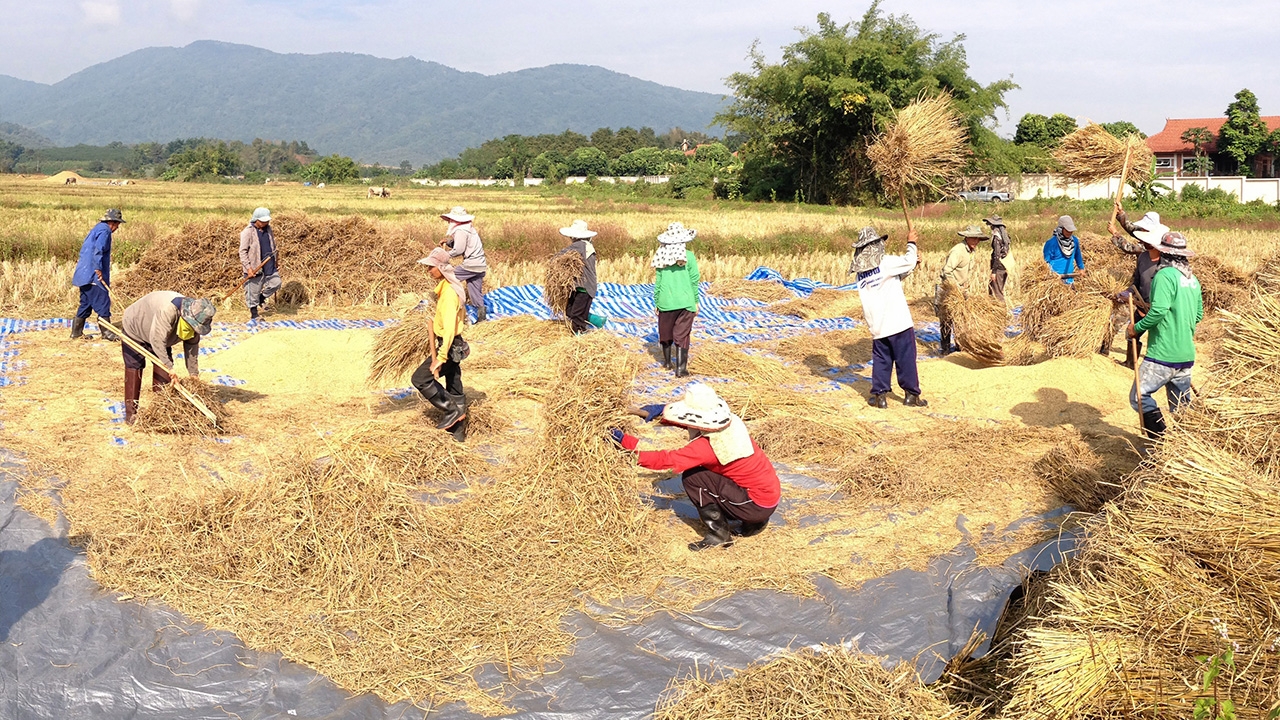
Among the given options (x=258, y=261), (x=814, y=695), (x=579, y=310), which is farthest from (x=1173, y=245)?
(x=258, y=261)

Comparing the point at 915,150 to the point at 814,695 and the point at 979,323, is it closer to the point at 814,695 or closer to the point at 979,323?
the point at 979,323

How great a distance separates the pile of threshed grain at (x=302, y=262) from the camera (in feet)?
41.0

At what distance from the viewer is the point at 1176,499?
3494 millimetres

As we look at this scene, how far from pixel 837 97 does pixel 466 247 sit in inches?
996

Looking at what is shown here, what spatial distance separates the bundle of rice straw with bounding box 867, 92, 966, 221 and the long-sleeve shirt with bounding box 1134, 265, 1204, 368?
2.77 m

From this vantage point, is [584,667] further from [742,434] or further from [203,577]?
[203,577]

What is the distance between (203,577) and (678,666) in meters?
2.32

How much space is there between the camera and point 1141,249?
341 inches

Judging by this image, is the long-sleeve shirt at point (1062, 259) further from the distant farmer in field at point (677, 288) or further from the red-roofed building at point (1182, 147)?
the red-roofed building at point (1182, 147)

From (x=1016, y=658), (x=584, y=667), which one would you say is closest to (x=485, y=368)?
(x=584, y=667)

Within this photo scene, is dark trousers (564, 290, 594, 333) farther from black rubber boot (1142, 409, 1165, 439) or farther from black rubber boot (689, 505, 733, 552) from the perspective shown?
black rubber boot (1142, 409, 1165, 439)

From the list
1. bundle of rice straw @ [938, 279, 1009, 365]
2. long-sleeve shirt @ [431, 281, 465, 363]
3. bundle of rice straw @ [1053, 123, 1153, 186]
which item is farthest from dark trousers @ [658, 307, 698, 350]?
bundle of rice straw @ [1053, 123, 1153, 186]

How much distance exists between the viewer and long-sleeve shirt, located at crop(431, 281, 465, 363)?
6574mm

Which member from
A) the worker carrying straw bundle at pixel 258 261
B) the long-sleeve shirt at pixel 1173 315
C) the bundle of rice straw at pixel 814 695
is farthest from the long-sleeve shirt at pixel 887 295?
the worker carrying straw bundle at pixel 258 261
